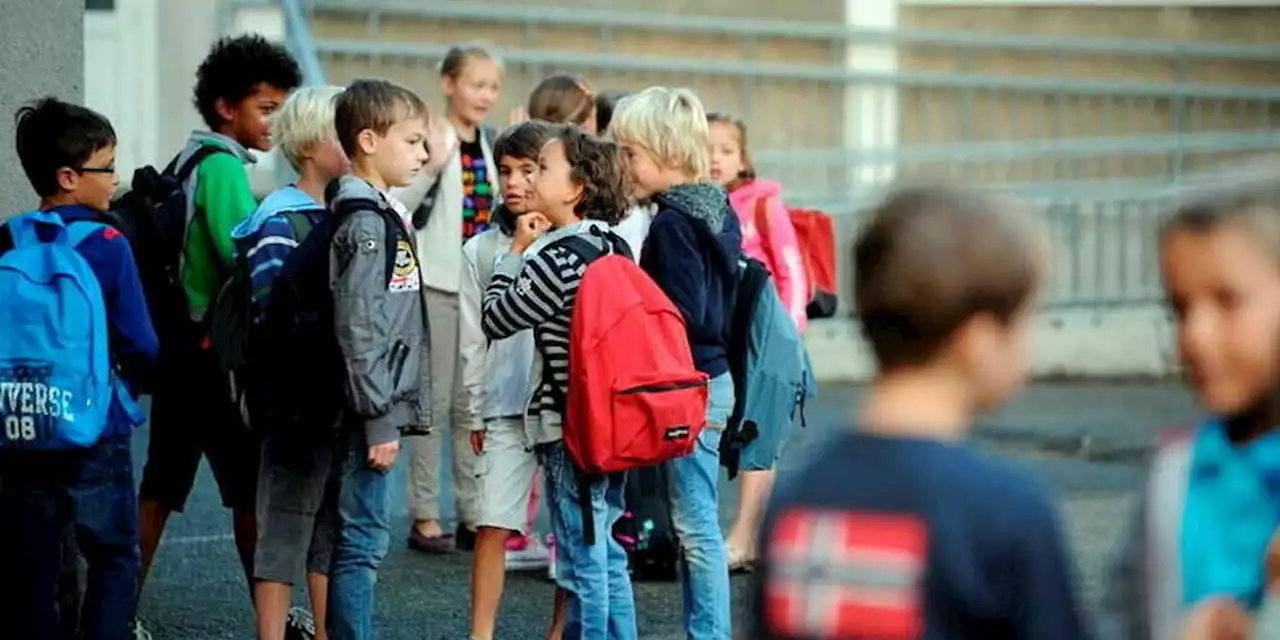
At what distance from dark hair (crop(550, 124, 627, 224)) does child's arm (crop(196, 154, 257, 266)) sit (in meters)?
0.90

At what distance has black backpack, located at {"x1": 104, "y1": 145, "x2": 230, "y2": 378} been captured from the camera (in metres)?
6.30

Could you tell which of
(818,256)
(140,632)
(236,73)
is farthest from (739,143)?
(140,632)

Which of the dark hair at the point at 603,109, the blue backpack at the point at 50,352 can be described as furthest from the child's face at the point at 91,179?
the dark hair at the point at 603,109

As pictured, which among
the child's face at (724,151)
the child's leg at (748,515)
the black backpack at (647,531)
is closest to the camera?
the black backpack at (647,531)

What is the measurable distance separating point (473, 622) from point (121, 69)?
5.71 m

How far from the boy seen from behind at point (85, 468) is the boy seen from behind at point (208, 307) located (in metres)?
0.58

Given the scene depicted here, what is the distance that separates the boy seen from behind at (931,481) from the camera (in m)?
2.89

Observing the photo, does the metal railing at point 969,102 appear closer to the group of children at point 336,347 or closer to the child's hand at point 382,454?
the group of children at point 336,347

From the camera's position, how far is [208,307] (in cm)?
641

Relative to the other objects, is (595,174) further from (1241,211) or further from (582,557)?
(1241,211)

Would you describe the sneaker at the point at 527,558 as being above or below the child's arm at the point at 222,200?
below

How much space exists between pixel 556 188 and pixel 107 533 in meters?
1.43

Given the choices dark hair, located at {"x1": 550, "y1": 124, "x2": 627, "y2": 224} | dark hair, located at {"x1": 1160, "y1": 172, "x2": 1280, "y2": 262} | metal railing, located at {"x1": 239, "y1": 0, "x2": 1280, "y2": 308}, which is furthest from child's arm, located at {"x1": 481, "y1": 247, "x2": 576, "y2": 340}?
metal railing, located at {"x1": 239, "y1": 0, "x2": 1280, "y2": 308}

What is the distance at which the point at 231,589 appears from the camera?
748 centimetres
